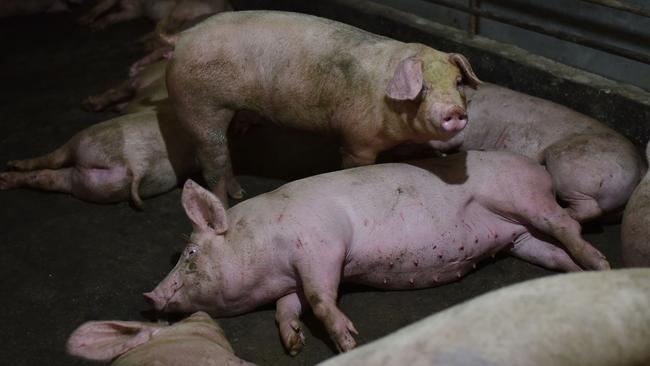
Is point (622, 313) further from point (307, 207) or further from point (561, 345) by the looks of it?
point (307, 207)

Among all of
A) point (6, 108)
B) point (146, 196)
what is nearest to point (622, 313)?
point (146, 196)

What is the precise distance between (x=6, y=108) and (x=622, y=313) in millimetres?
5057

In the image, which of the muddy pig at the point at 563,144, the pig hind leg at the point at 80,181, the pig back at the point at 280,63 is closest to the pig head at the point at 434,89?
the pig back at the point at 280,63

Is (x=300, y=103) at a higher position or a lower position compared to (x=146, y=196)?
higher

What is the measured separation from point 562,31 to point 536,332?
3.16m

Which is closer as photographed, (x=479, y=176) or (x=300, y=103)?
(x=479, y=176)

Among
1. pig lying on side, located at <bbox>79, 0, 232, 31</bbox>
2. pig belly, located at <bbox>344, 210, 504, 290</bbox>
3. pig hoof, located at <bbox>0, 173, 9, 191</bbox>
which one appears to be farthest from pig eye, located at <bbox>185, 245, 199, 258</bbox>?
pig lying on side, located at <bbox>79, 0, 232, 31</bbox>

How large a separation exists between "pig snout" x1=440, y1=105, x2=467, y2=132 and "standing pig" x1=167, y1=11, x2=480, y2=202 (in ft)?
0.09

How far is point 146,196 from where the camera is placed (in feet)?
16.5

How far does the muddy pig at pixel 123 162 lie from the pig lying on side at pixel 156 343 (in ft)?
4.03

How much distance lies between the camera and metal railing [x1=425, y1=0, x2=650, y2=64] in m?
4.52

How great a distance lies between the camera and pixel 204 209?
3.89 metres

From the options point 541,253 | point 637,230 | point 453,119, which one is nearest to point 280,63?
point 453,119

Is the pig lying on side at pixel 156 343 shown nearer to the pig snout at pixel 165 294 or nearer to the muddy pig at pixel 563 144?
the pig snout at pixel 165 294
